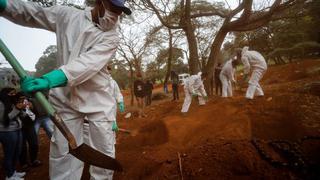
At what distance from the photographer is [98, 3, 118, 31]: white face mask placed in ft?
7.76

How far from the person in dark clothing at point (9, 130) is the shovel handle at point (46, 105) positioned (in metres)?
2.44

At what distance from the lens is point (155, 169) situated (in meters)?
3.95

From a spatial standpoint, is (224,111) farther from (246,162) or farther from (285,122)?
(246,162)

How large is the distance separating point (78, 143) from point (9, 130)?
7.59 feet

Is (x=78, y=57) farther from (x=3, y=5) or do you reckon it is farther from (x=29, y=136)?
(x=29, y=136)

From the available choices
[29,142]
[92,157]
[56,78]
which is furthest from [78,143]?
[29,142]

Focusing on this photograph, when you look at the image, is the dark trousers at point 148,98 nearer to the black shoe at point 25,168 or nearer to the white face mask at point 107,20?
the black shoe at point 25,168

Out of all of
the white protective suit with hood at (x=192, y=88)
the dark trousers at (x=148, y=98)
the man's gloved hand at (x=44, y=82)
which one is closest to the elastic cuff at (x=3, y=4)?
the man's gloved hand at (x=44, y=82)

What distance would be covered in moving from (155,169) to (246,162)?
1.27m

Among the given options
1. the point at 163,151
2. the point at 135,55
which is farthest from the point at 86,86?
the point at 135,55

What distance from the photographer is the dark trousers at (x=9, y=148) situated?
13.7 ft

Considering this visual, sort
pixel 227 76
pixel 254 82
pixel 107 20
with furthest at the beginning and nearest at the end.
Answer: pixel 227 76, pixel 254 82, pixel 107 20

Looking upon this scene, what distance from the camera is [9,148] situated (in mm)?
4227

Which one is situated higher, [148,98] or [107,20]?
[107,20]
